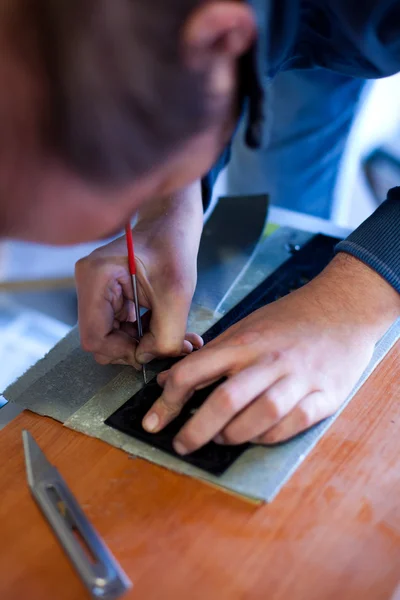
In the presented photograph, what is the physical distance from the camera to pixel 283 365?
744 millimetres

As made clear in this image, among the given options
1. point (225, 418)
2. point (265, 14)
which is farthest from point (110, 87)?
point (225, 418)

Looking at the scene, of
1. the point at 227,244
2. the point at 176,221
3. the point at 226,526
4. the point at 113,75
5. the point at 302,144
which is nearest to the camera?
the point at 113,75

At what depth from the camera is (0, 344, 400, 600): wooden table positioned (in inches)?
23.8

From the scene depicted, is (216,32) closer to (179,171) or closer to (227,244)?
(179,171)

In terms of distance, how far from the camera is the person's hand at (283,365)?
2.34 feet

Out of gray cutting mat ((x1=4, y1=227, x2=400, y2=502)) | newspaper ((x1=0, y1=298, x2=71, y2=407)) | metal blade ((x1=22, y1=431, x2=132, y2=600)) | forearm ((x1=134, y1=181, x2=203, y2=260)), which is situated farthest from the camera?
newspaper ((x1=0, y1=298, x2=71, y2=407))

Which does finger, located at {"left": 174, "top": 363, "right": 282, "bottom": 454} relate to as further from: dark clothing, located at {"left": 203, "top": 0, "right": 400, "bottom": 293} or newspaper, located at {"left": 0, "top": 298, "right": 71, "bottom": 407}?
newspaper, located at {"left": 0, "top": 298, "right": 71, "bottom": 407}

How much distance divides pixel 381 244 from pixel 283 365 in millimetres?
265

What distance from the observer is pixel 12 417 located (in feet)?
2.76

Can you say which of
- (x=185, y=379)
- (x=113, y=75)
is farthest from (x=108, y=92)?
(x=185, y=379)

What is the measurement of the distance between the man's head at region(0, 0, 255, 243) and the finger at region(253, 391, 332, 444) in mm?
366

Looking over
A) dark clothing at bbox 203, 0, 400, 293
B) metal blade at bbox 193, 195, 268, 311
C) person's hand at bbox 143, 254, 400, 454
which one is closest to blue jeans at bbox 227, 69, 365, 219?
metal blade at bbox 193, 195, 268, 311

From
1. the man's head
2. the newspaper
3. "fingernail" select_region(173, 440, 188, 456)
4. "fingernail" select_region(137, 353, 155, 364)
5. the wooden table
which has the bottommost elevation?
the newspaper

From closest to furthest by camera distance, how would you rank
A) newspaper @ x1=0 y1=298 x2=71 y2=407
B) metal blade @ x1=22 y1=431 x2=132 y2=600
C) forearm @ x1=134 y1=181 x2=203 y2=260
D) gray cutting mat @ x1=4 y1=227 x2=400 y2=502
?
1. metal blade @ x1=22 y1=431 x2=132 y2=600
2. gray cutting mat @ x1=4 y1=227 x2=400 y2=502
3. forearm @ x1=134 y1=181 x2=203 y2=260
4. newspaper @ x1=0 y1=298 x2=71 y2=407
